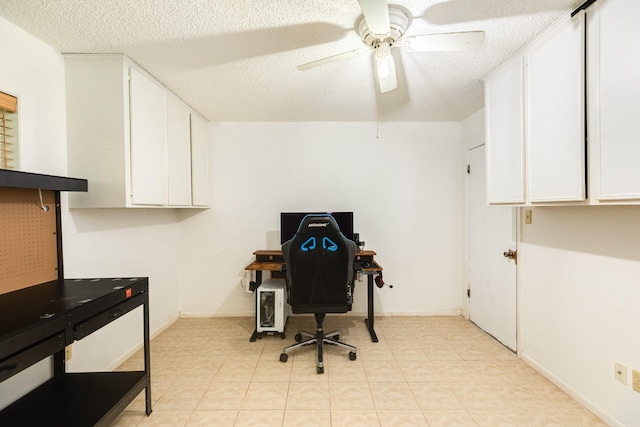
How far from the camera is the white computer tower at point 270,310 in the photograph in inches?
108

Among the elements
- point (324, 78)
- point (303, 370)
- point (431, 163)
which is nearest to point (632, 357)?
point (303, 370)

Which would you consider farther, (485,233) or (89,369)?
(485,233)

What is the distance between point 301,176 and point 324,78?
4.28 ft

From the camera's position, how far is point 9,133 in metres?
1.56

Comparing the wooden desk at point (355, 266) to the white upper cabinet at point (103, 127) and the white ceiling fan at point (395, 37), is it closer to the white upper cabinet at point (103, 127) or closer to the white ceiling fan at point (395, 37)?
the white upper cabinet at point (103, 127)

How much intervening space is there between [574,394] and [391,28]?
8.52ft

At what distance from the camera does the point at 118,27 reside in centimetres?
159

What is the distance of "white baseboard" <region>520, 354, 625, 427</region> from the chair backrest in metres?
1.54

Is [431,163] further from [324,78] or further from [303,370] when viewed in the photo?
[303,370]

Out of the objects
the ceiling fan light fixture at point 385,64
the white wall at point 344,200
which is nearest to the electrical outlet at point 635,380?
the white wall at point 344,200

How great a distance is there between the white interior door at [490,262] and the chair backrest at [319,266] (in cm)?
148

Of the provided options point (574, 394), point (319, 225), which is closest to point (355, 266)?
point (319, 225)

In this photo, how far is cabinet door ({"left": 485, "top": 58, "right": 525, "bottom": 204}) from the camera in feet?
6.15

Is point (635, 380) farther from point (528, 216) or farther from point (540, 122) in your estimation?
point (540, 122)
